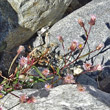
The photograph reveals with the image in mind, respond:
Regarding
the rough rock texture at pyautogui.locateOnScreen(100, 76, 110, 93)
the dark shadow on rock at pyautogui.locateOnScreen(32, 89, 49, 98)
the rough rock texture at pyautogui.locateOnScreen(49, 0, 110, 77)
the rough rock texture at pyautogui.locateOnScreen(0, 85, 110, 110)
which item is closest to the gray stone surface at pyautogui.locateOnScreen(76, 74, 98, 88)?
the rough rock texture at pyautogui.locateOnScreen(100, 76, 110, 93)

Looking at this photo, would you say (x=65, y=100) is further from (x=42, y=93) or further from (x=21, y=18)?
(x=21, y=18)

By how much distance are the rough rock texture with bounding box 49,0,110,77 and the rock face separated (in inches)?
10.5

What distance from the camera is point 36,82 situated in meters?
2.88

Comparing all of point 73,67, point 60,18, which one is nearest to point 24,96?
point 73,67

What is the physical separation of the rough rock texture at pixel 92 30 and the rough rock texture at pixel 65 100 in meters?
1.23

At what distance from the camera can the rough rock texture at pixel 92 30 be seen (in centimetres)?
349

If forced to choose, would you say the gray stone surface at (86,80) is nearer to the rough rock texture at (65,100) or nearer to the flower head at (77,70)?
the flower head at (77,70)

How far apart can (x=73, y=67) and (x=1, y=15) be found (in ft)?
4.46

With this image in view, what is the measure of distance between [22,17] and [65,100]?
160 cm

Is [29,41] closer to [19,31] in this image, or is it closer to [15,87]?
[19,31]

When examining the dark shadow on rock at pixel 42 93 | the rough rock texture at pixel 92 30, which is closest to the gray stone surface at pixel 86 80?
the rough rock texture at pixel 92 30

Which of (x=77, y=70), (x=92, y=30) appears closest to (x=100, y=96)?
(x=77, y=70)

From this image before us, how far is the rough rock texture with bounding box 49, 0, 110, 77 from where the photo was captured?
11.4 feet

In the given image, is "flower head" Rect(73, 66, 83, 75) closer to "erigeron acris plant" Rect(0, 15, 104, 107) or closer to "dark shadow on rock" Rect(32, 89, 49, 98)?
"erigeron acris plant" Rect(0, 15, 104, 107)
